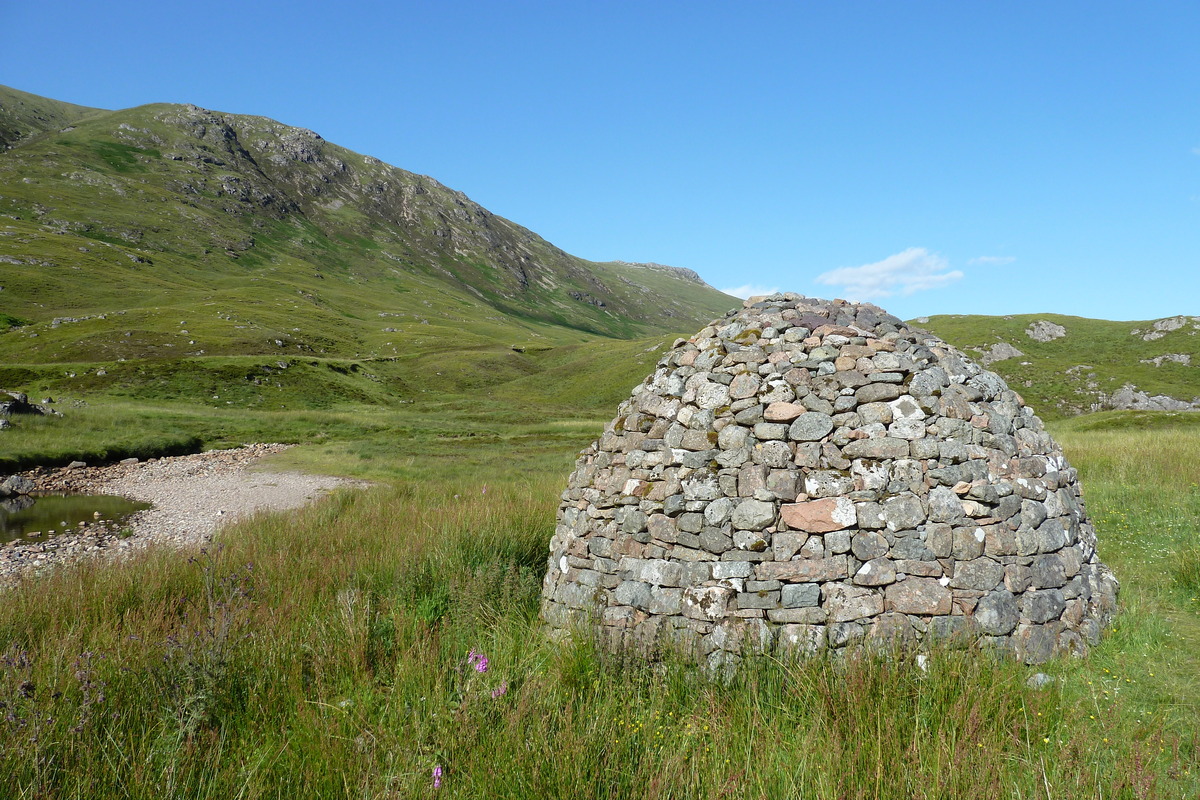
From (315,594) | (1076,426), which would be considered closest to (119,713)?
(315,594)

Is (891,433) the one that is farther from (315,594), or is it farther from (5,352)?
(5,352)

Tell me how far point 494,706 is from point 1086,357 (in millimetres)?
80161

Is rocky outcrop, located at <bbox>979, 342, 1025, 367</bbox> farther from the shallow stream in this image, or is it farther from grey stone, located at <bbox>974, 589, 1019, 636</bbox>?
the shallow stream

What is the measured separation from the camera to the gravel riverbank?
14.3 meters

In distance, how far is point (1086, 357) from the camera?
63.2m

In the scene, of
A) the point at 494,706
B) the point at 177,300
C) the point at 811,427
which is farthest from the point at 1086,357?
the point at 177,300

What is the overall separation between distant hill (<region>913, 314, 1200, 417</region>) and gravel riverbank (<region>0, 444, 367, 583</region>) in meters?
56.9

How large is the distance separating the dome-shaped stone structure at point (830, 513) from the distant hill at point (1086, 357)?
5500 cm

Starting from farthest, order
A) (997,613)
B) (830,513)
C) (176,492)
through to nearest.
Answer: (176,492) < (830,513) < (997,613)

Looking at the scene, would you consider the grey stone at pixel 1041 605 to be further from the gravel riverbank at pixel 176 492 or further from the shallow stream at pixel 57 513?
the shallow stream at pixel 57 513

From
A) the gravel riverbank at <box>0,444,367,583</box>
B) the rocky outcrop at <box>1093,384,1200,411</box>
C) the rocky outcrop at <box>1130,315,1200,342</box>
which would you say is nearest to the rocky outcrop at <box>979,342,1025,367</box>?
the rocky outcrop at <box>1093,384,1200,411</box>

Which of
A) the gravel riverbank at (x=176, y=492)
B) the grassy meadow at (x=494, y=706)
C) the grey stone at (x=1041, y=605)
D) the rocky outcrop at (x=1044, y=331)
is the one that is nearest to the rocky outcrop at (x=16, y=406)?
the gravel riverbank at (x=176, y=492)

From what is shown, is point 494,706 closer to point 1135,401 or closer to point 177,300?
point 1135,401

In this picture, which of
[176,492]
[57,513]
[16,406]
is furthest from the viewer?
[16,406]
